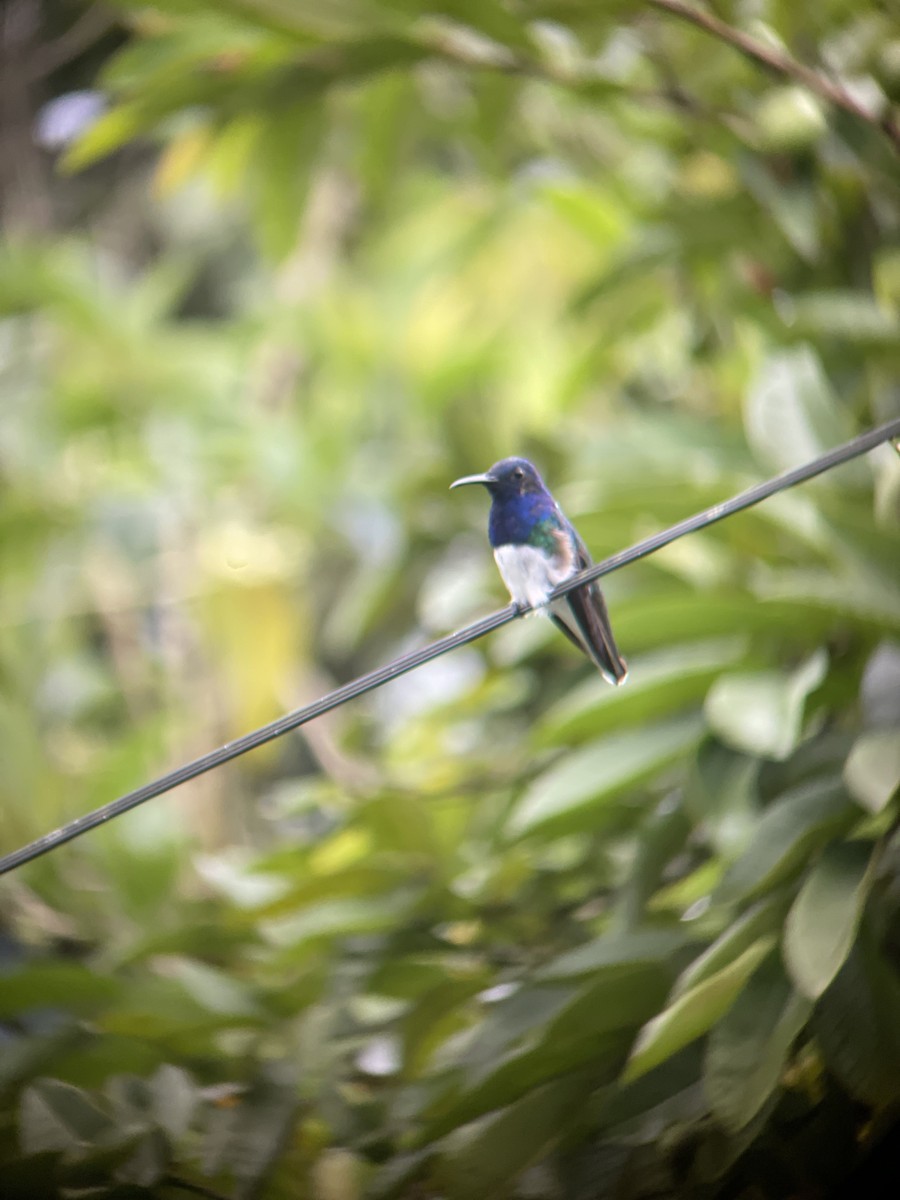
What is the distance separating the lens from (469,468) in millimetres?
801

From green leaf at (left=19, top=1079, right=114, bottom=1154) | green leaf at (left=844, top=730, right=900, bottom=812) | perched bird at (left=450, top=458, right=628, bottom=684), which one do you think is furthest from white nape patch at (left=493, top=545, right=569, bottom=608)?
green leaf at (left=19, top=1079, right=114, bottom=1154)

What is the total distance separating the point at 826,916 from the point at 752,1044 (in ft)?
0.16

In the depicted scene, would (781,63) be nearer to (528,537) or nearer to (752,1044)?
(528,537)

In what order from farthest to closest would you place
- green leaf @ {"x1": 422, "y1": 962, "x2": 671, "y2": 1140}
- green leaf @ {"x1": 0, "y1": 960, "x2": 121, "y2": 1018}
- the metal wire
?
green leaf @ {"x1": 0, "y1": 960, "x2": 121, "y2": 1018} → green leaf @ {"x1": 422, "y1": 962, "x2": 671, "y2": 1140} → the metal wire

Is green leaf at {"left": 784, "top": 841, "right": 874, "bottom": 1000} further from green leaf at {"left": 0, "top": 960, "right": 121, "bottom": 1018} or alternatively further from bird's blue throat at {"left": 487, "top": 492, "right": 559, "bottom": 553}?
green leaf at {"left": 0, "top": 960, "right": 121, "bottom": 1018}

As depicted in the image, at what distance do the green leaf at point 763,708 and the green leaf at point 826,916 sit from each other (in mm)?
55

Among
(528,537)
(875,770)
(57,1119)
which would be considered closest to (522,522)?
(528,537)

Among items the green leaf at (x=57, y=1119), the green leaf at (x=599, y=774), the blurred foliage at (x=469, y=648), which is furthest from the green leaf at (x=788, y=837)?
the green leaf at (x=57, y=1119)

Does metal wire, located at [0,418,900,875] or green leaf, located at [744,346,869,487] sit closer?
metal wire, located at [0,418,900,875]

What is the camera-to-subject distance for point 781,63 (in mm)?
538

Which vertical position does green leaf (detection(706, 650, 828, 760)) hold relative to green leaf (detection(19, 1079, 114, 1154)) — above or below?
above

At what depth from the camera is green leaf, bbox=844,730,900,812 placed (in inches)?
14.1

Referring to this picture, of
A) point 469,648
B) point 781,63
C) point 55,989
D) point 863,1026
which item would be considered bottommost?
point 863,1026

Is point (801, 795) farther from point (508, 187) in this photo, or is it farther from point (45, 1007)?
point (508, 187)
